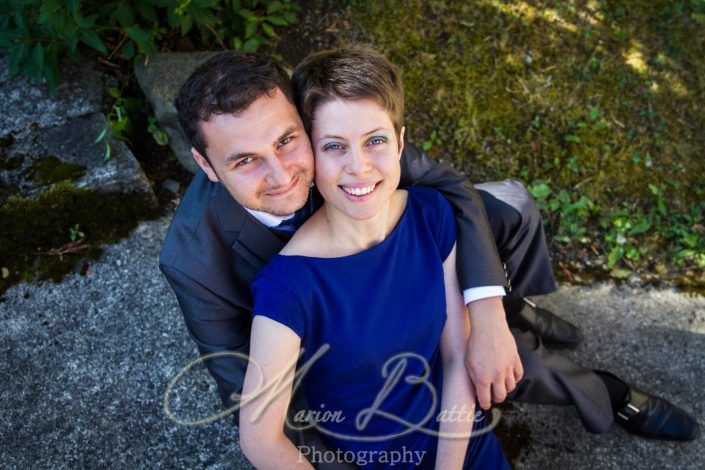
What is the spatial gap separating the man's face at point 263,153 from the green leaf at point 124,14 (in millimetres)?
1416

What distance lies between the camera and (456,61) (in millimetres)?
3791

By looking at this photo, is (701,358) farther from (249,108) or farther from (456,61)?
(249,108)

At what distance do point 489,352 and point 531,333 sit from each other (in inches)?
23.0

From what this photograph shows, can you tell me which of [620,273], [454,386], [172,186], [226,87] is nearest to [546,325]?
[620,273]

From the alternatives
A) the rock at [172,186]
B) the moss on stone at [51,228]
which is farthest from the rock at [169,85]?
the moss on stone at [51,228]

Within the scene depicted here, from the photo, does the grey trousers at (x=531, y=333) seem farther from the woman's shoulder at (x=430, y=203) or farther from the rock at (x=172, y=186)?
the rock at (x=172, y=186)

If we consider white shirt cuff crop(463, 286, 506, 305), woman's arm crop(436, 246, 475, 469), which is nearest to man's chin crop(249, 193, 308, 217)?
woman's arm crop(436, 246, 475, 469)

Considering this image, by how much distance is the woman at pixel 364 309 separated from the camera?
199cm

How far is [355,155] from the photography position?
1.97 meters

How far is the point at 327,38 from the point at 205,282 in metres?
2.27

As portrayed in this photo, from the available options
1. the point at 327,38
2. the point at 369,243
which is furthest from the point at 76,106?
the point at 369,243

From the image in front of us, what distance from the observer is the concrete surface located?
9.04 ft

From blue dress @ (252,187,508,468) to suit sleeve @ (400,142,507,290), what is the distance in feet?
0.22

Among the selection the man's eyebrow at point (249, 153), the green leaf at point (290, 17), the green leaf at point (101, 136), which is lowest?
the green leaf at point (101, 136)
